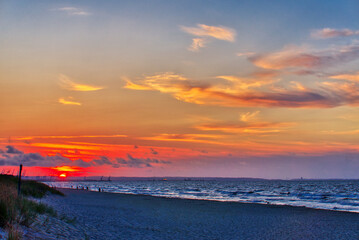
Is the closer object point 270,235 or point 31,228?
point 31,228

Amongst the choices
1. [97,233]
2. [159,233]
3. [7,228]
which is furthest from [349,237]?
[7,228]

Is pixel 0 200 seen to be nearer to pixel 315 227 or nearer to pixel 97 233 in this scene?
pixel 97 233

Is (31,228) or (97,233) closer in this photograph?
(31,228)

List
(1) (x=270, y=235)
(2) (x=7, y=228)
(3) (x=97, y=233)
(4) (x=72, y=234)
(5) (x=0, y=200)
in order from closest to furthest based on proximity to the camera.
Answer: (2) (x=7, y=228) < (5) (x=0, y=200) < (4) (x=72, y=234) < (3) (x=97, y=233) < (1) (x=270, y=235)

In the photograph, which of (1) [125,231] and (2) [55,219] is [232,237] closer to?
(1) [125,231]

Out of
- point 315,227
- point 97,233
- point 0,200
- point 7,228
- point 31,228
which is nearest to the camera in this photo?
point 7,228

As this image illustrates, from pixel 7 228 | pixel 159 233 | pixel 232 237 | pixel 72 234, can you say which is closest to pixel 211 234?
pixel 232 237

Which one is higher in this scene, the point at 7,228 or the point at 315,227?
the point at 7,228


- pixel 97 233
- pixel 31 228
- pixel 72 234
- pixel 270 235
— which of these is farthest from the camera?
pixel 270 235

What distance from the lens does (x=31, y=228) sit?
12141 mm

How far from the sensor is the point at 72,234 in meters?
14.0

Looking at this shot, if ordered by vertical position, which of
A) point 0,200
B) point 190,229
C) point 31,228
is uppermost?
point 0,200

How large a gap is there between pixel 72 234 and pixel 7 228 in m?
4.01

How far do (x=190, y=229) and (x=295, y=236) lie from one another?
19.1ft
